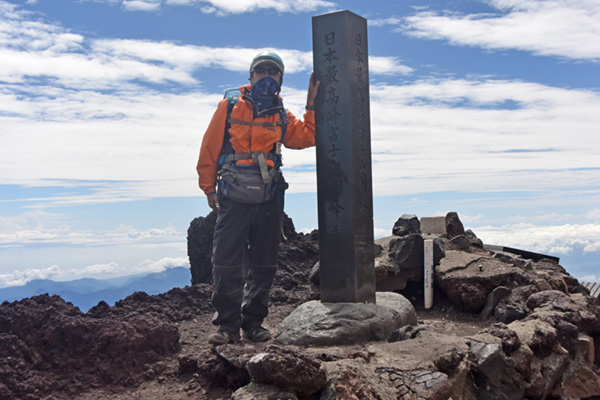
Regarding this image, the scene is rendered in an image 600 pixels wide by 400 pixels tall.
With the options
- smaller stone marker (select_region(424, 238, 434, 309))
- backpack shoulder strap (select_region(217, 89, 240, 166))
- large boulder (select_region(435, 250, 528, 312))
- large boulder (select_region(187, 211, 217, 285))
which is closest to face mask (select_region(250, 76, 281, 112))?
backpack shoulder strap (select_region(217, 89, 240, 166))

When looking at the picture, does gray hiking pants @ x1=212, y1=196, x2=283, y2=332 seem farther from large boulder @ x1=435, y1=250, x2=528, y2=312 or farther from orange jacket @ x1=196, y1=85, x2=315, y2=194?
large boulder @ x1=435, y1=250, x2=528, y2=312

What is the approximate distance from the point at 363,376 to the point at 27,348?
373 centimetres

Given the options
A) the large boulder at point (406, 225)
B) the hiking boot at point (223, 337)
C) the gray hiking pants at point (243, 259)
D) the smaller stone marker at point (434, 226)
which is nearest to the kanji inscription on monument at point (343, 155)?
the gray hiking pants at point (243, 259)

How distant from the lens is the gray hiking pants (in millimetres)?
6289

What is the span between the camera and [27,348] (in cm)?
A: 602

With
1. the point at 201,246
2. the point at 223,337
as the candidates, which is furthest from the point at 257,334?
the point at 201,246

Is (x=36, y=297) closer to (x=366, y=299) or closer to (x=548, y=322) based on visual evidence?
(x=366, y=299)

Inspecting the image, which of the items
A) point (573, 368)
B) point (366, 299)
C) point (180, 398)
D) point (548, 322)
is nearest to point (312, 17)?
point (366, 299)

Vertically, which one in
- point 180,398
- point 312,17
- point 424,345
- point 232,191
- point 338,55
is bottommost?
point 180,398

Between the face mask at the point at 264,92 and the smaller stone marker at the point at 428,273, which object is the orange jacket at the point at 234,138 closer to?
the face mask at the point at 264,92

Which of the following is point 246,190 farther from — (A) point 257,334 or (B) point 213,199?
(A) point 257,334

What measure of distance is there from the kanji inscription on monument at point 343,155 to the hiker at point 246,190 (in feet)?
1.84

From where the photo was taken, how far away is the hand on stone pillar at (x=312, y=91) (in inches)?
267

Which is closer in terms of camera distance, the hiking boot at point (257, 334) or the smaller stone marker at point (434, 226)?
the hiking boot at point (257, 334)
